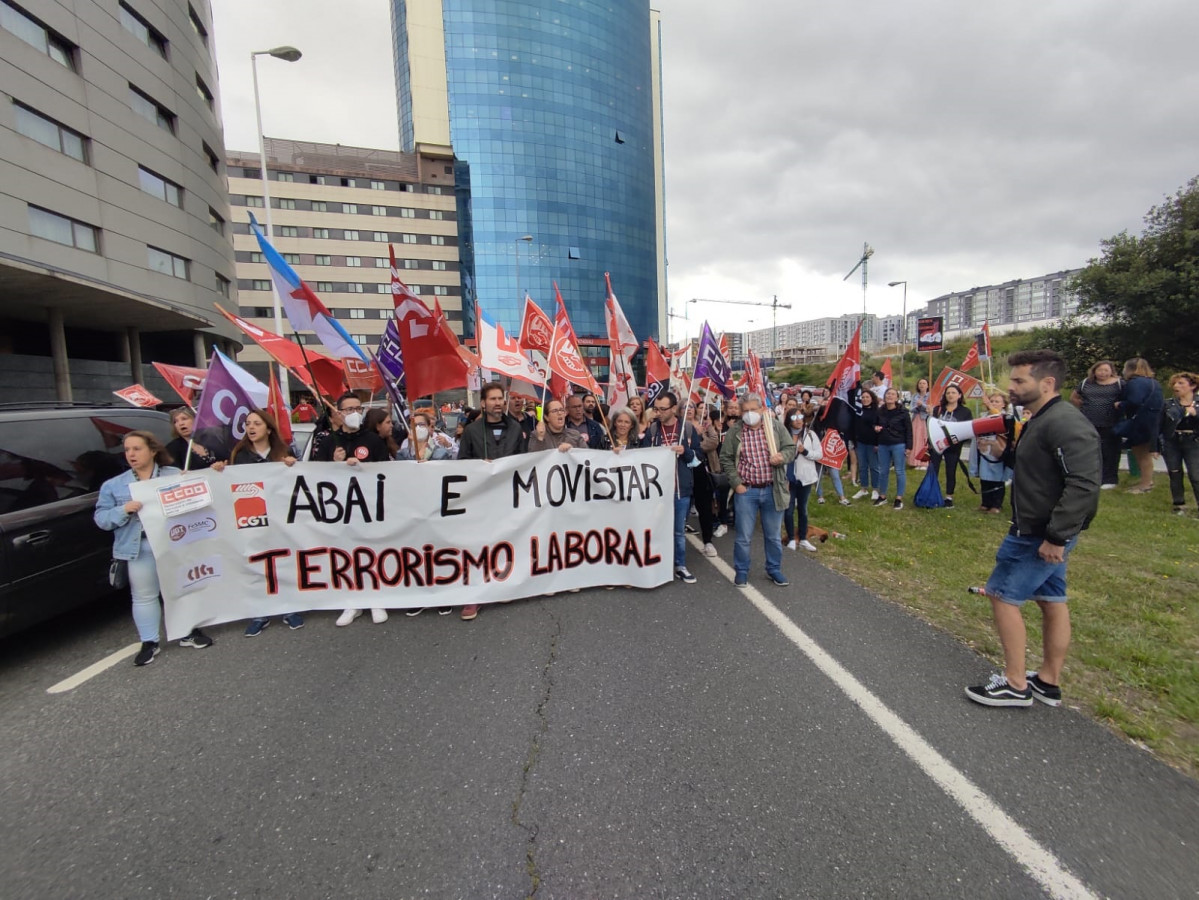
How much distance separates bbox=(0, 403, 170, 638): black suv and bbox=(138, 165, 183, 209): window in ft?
87.1

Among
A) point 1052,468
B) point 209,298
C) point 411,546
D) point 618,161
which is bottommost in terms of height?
point 411,546

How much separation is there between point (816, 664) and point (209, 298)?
110ft

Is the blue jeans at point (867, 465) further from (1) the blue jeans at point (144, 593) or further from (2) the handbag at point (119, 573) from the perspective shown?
(2) the handbag at point (119, 573)

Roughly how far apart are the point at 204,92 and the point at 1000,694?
134ft

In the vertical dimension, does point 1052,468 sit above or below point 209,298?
below

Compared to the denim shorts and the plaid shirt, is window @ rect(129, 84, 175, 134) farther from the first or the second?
the denim shorts

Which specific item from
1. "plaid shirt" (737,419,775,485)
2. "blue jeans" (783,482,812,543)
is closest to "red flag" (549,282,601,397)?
"plaid shirt" (737,419,775,485)

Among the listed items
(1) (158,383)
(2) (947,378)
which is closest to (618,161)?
(1) (158,383)

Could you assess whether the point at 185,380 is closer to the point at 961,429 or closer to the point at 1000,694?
the point at 961,429

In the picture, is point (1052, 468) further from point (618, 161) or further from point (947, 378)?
point (618, 161)

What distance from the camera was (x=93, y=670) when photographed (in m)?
3.80

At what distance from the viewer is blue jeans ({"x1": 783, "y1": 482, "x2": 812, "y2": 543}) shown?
6.51 m

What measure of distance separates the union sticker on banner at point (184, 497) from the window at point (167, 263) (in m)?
26.5

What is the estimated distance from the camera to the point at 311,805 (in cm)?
243
